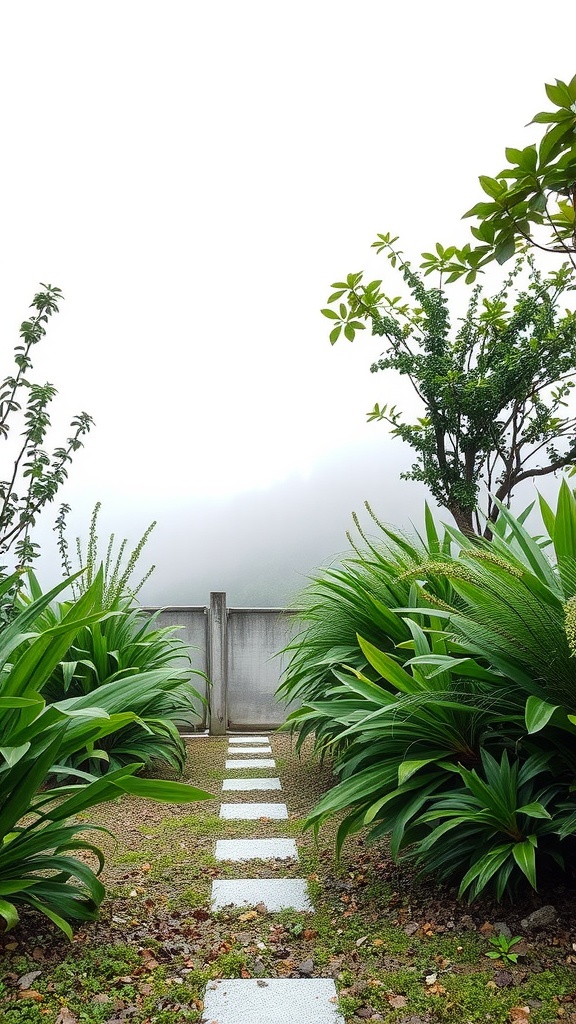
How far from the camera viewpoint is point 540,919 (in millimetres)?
1787

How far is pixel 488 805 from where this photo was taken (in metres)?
1.86

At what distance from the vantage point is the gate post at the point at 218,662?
20.7 feet

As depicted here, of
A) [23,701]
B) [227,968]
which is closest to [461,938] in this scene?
[227,968]

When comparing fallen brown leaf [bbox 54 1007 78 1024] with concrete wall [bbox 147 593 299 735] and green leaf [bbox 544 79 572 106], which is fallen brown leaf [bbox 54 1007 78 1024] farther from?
concrete wall [bbox 147 593 299 735]

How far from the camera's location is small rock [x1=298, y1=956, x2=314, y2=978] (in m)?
1.73

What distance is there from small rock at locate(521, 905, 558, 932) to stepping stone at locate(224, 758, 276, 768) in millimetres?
2802

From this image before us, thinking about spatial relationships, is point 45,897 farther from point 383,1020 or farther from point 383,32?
point 383,32

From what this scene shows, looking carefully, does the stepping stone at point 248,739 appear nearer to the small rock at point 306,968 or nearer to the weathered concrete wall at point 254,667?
the weathered concrete wall at point 254,667

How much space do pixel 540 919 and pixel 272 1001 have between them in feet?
2.15

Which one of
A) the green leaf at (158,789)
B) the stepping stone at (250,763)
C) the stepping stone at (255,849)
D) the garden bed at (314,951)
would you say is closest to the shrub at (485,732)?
the garden bed at (314,951)

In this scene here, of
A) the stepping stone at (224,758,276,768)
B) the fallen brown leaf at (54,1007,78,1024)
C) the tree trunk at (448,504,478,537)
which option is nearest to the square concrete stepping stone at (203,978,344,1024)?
the fallen brown leaf at (54,1007,78,1024)

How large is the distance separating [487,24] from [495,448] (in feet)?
15.0

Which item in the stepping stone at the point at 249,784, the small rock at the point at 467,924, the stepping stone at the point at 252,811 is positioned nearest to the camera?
the small rock at the point at 467,924

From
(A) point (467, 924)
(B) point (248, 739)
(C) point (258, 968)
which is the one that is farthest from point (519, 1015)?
(B) point (248, 739)
